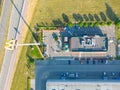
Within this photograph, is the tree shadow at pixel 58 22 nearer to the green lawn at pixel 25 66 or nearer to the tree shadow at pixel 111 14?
the green lawn at pixel 25 66

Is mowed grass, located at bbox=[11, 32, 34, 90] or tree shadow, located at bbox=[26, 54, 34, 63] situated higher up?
tree shadow, located at bbox=[26, 54, 34, 63]

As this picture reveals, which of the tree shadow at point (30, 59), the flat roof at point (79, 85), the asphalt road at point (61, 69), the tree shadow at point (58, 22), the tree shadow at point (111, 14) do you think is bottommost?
the flat roof at point (79, 85)

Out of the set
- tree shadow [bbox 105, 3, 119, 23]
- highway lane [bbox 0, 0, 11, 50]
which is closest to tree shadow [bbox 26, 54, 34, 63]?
highway lane [bbox 0, 0, 11, 50]

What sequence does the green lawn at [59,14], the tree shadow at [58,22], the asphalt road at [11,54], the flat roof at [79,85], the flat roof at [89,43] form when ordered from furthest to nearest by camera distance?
the asphalt road at [11,54]
the tree shadow at [58,22]
the green lawn at [59,14]
the flat roof at [89,43]
the flat roof at [79,85]

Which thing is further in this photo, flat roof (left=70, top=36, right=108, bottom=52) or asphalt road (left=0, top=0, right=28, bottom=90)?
asphalt road (left=0, top=0, right=28, bottom=90)

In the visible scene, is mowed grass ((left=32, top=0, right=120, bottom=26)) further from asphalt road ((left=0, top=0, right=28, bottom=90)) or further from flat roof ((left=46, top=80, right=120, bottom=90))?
flat roof ((left=46, top=80, right=120, bottom=90))

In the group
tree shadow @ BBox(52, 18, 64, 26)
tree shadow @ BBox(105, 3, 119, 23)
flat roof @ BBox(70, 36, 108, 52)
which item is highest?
tree shadow @ BBox(105, 3, 119, 23)

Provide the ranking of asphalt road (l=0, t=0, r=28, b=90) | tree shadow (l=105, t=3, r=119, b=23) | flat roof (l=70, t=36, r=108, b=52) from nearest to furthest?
1. flat roof (l=70, t=36, r=108, b=52)
2. tree shadow (l=105, t=3, r=119, b=23)
3. asphalt road (l=0, t=0, r=28, b=90)

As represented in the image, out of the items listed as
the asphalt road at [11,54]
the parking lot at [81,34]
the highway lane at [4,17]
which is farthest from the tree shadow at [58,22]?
the highway lane at [4,17]
